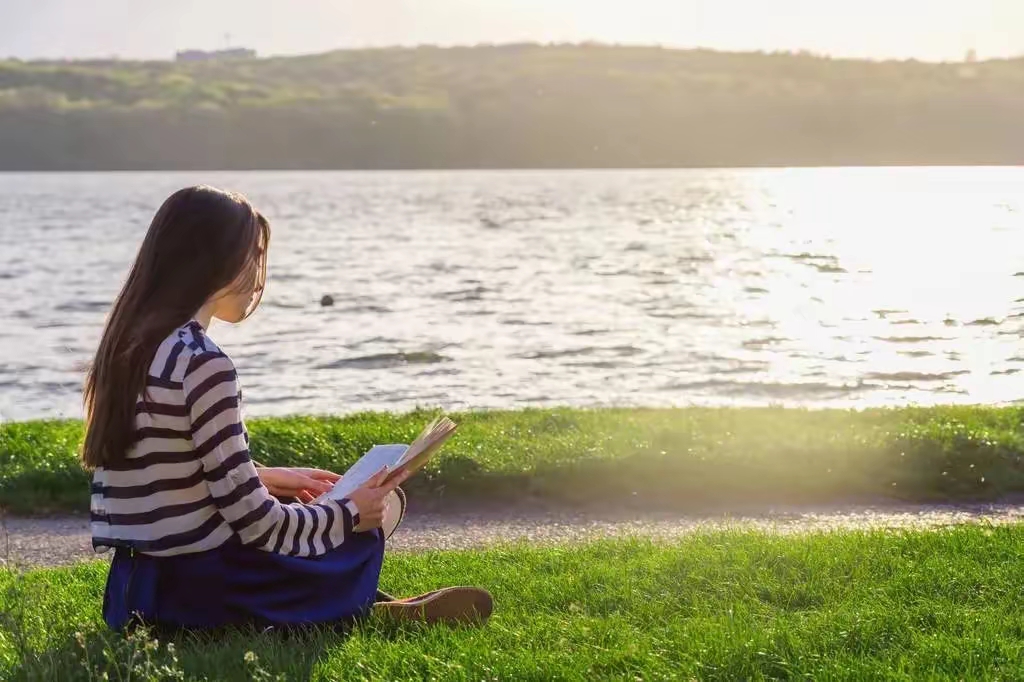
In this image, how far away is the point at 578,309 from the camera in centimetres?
3200

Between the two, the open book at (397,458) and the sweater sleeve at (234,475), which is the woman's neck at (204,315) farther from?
the open book at (397,458)

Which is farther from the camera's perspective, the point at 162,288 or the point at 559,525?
the point at 559,525

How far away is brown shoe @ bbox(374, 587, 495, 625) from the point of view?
227 inches

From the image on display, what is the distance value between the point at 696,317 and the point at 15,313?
17121 millimetres

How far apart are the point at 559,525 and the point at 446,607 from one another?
3369 millimetres

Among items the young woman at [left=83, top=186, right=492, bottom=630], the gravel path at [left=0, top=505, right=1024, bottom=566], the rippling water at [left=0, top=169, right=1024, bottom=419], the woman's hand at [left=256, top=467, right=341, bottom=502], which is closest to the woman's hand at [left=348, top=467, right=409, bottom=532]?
the young woman at [left=83, top=186, right=492, bottom=630]

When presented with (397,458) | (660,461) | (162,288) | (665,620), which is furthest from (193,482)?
(660,461)

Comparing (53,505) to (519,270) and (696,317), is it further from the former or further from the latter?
(519,270)

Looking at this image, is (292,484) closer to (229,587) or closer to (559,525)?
(229,587)

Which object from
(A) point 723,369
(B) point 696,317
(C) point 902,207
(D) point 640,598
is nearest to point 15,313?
(B) point 696,317

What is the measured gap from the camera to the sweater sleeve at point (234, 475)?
15.9 ft

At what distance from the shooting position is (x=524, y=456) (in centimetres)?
1035

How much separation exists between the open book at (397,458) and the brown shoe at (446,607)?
65 centimetres

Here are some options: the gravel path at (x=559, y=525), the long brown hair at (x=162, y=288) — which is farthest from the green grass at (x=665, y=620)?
the gravel path at (x=559, y=525)
